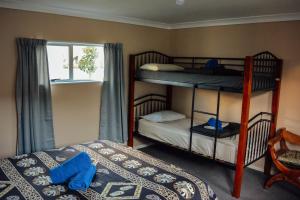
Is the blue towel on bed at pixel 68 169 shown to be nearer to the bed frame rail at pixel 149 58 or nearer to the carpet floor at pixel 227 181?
the carpet floor at pixel 227 181

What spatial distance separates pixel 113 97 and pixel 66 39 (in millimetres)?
1101

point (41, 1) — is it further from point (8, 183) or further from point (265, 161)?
point (265, 161)

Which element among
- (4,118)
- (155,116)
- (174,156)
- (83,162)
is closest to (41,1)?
(4,118)

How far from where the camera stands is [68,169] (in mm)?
2381

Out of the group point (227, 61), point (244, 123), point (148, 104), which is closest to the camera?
point (244, 123)

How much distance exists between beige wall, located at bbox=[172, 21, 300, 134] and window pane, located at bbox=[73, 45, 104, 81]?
1.54m

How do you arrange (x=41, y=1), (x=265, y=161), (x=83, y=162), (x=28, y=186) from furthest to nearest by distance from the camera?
1. (x=265, y=161)
2. (x=41, y=1)
3. (x=83, y=162)
4. (x=28, y=186)

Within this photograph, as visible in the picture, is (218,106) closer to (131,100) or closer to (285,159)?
(285,159)

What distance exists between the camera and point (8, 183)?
234 cm

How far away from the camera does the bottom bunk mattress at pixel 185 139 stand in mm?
3297

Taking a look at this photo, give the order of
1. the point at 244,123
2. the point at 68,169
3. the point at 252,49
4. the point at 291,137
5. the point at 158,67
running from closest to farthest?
the point at 68,169 → the point at 244,123 → the point at 291,137 → the point at 252,49 → the point at 158,67

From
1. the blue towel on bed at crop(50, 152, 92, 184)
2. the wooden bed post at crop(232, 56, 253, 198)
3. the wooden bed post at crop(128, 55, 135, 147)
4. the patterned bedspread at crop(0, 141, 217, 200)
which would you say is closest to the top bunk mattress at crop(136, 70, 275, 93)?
the wooden bed post at crop(232, 56, 253, 198)

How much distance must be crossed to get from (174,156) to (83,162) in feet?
7.42

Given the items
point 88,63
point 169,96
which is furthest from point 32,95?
point 169,96
